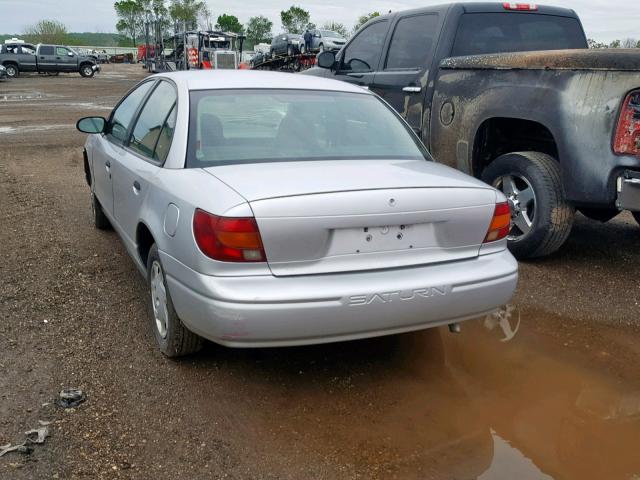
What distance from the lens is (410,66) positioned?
6.57 meters

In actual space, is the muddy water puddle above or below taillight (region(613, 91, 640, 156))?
below

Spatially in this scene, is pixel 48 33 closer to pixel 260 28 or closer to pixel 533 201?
pixel 260 28

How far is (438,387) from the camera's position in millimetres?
3316

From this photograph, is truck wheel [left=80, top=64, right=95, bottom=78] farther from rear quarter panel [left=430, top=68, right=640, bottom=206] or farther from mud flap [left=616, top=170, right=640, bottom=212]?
mud flap [left=616, top=170, right=640, bottom=212]

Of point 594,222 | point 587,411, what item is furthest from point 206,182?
point 594,222

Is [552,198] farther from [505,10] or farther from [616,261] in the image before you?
[505,10]

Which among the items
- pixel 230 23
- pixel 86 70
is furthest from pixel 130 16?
pixel 86 70

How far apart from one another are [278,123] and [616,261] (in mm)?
3297

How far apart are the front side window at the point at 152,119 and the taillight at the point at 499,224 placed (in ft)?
6.33

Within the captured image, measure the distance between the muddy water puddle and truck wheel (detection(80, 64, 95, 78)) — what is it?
40814 millimetres

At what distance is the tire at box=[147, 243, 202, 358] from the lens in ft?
11.1

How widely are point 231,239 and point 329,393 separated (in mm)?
974

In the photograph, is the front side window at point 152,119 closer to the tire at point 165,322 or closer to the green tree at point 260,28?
the tire at point 165,322

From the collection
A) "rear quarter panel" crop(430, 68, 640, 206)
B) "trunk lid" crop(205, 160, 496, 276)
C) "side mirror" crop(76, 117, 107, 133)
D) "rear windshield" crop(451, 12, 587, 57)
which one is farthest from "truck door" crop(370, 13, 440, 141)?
"trunk lid" crop(205, 160, 496, 276)
